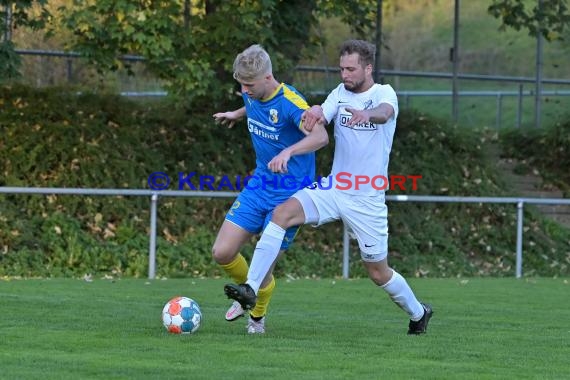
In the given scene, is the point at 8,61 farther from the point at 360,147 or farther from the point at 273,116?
the point at 360,147

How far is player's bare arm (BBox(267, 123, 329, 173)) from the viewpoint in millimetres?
8555

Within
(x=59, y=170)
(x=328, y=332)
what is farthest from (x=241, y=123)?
(x=328, y=332)

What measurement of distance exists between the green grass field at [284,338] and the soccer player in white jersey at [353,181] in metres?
0.71

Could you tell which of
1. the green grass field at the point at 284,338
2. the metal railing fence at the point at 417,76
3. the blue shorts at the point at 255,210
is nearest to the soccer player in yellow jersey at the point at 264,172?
the blue shorts at the point at 255,210

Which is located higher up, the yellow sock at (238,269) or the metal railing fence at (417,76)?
the metal railing fence at (417,76)

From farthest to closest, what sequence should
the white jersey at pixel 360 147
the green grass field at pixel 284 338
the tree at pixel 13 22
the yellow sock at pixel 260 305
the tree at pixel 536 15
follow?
the tree at pixel 536 15 < the tree at pixel 13 22 < the yellow sock at pixel 260 305 < the white jersey at pixel 360 147 < the green grass field at pixel 284 338

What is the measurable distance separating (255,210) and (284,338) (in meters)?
1.01

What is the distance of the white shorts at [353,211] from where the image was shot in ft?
30.2

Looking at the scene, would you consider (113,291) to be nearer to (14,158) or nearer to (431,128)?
(14,158)

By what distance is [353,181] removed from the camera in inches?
365

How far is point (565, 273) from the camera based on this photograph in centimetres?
2100

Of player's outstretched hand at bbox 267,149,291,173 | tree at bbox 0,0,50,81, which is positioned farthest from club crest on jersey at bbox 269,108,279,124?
tree at bbox 0,0,50,81

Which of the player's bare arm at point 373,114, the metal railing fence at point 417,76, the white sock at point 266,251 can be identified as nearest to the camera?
the player's bare arm at point 373,114

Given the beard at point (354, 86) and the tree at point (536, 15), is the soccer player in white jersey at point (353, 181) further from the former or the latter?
the tree at point (536, 15)
